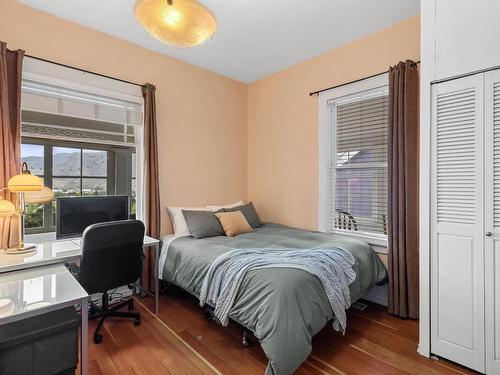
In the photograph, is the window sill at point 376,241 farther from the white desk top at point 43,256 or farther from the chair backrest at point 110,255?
the white desk top at point 43,256

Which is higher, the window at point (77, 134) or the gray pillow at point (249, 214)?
the window at point (77, 134)

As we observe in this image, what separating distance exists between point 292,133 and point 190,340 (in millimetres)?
2629

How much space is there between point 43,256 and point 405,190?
3.02 m

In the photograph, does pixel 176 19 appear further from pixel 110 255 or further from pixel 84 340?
pixel 84 340

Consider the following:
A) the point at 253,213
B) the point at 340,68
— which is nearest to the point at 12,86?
the point at 253,213

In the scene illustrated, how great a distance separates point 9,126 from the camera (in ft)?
7.13

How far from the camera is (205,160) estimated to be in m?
3.72

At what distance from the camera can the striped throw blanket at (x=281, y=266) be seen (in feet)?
6.36

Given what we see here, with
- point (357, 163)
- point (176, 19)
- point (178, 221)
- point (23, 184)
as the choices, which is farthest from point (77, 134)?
point (357, 163)

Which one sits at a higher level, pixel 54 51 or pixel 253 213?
pixel 54 51

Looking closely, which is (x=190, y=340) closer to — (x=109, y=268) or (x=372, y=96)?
(x=109, y=268)

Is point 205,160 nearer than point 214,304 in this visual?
No

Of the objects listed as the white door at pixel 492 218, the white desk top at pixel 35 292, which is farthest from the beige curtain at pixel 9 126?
the white door at pixel 492 218

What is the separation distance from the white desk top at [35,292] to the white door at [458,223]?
2.26m
